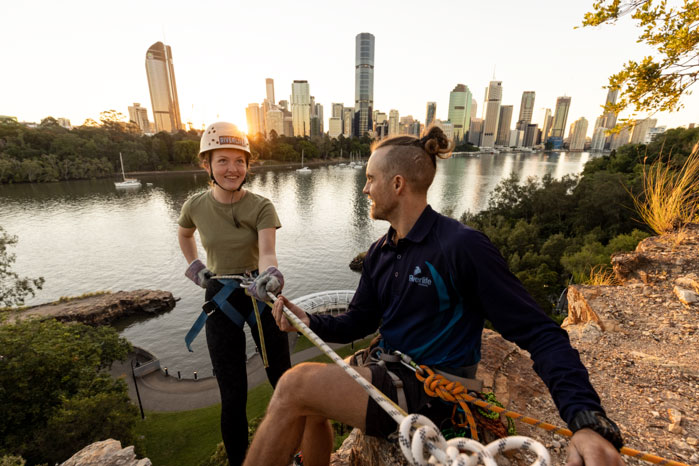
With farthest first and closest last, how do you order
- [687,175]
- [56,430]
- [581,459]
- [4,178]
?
[4,178], [56,430], [687,175], [581,459]

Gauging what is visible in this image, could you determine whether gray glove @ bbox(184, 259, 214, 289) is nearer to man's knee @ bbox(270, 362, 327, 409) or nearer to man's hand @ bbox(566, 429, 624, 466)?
man's knee @ bbox(270, 362, 327, 409)

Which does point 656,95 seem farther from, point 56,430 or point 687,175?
point 56,430

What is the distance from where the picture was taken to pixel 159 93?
176500 millimetres

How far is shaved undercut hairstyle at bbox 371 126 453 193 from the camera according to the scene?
2.19 m

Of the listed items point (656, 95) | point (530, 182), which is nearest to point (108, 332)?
point (656, 95)

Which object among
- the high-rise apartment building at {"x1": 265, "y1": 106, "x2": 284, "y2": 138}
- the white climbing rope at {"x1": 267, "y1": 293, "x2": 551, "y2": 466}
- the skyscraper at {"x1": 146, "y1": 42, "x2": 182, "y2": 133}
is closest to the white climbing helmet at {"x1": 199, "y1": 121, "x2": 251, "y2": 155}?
the white climbing rope at {"x1": 267, "y1": 293, "x2": 551, "y2": 466}

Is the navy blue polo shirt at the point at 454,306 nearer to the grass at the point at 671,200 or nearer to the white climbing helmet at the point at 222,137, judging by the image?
the white climbing helmet at the point at 222,137

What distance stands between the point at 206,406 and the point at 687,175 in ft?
62.4

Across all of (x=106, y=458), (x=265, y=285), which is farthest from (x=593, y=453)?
(x=106, y=458)

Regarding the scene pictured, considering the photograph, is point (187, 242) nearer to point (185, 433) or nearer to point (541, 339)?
point (541, 339)

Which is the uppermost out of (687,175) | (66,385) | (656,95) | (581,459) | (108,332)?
(656,95)

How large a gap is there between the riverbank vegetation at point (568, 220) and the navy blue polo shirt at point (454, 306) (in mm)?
14081

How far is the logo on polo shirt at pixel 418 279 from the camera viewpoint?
6.60ft

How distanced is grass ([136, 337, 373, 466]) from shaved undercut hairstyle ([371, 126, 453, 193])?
33.4ft
